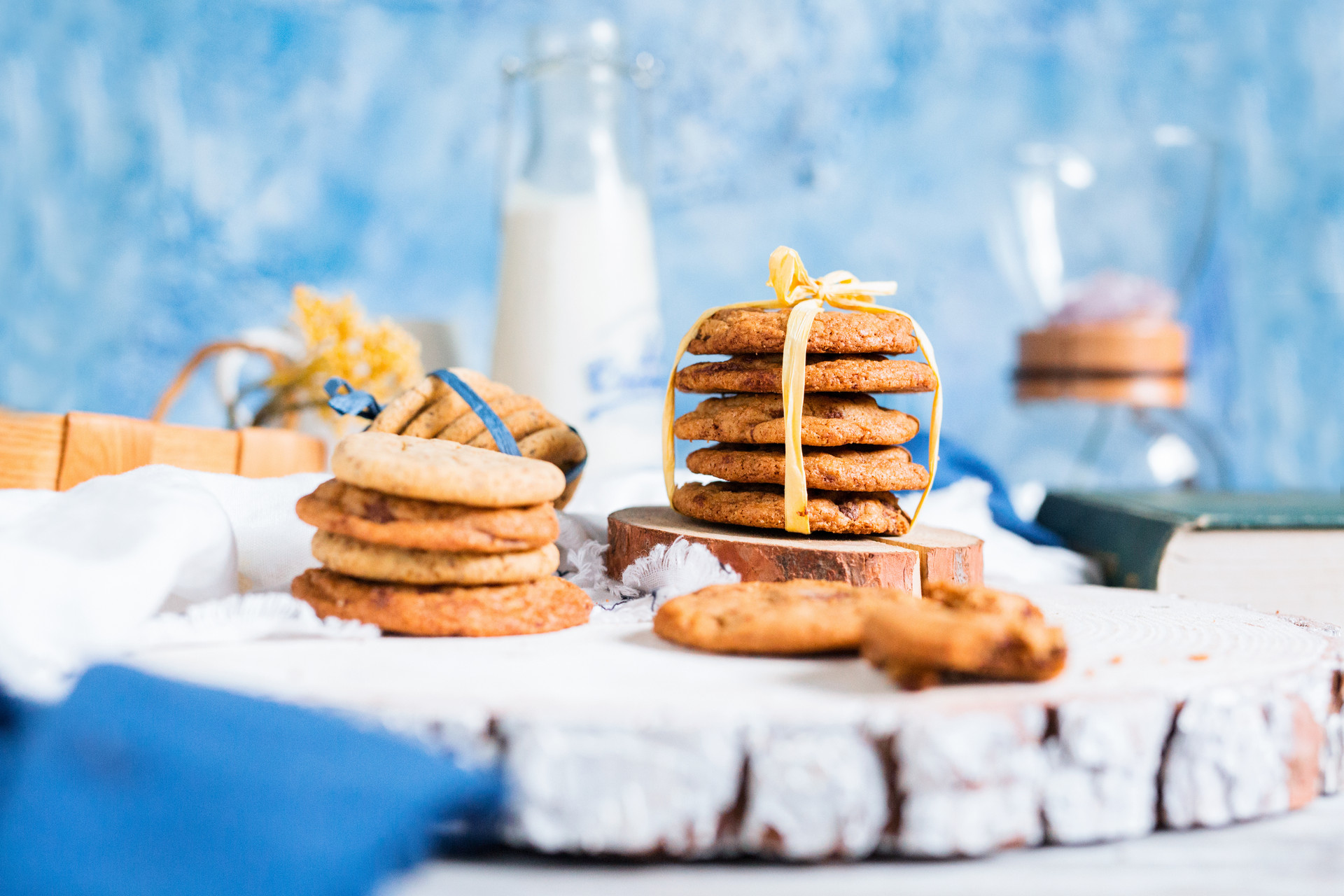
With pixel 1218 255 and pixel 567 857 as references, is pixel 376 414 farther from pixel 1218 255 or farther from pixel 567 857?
pixel 1218 255

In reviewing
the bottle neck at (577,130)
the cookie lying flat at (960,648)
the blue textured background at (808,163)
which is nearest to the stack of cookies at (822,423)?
the cookie lying flat at (960,648)

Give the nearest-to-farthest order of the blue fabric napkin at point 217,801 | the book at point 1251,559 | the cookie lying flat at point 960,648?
the blue fabric napkin at point 217,801 → the cookie lying flat at point 960,648 → the book at point 1251,559

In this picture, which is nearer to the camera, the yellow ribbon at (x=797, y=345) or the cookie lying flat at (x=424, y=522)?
the cookie lying flat at (x=424, y=522)

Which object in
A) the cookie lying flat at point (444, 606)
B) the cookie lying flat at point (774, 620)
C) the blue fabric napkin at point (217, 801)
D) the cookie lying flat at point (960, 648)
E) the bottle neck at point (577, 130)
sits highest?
the bottle neck at point (577, 130)

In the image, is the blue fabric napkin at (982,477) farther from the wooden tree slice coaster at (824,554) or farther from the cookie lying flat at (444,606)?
the cookie lying flat at (444,606)

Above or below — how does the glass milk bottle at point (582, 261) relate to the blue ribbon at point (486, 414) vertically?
above

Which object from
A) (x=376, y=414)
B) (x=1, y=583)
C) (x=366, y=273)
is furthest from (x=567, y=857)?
(x=366, y=273)

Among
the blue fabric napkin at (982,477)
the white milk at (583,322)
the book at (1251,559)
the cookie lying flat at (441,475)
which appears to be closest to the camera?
the cookie lying flat at (441,475)

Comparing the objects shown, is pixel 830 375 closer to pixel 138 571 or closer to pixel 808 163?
pixel 138 571
